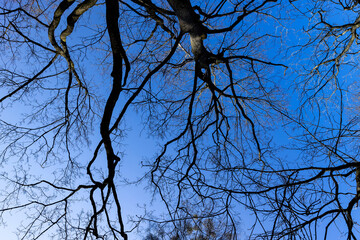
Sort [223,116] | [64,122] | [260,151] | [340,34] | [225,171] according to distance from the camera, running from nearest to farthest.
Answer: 1. [225,171]
2. [260,151]
3. [340,34]
4. [223,116]
5. [64,122]

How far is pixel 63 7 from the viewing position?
3518 mm

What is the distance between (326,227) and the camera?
2338 millimetres

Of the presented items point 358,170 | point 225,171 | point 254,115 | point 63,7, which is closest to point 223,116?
point 254,115

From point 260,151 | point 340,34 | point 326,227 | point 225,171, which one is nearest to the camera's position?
point 326,227

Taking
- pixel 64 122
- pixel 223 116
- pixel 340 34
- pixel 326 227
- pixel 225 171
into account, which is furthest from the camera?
pixel 64 122

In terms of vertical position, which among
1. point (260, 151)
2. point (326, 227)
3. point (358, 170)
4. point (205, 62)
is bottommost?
point (326, 227)

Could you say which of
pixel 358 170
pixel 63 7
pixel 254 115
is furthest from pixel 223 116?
pixel 63 7

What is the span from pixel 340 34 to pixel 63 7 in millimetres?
4041

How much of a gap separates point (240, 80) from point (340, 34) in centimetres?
160

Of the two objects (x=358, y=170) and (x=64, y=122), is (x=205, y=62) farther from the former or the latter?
(x=64, y=122)

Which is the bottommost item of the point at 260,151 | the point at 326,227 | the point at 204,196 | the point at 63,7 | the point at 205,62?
the point at 326,227

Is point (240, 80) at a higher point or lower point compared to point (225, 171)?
higher

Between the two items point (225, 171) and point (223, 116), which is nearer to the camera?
point (225, 171)

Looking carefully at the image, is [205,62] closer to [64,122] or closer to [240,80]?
[240,80]
